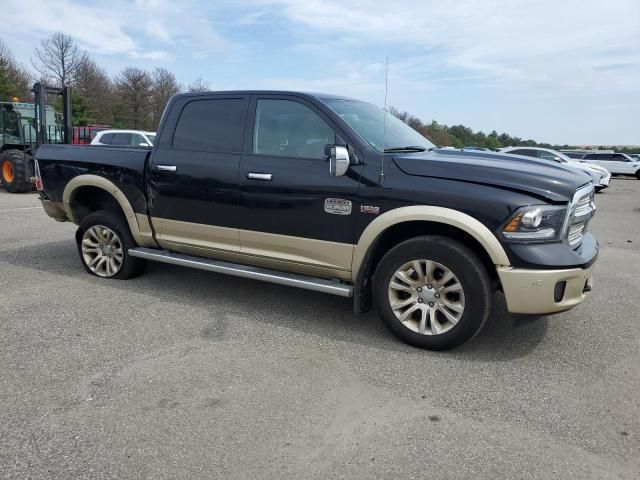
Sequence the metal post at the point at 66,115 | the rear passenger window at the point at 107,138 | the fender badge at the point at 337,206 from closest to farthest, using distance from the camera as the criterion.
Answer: the fender badge at the point at 337,206 < the metal post at the point at 66,115 < the rear passenger window at the point at 107,138

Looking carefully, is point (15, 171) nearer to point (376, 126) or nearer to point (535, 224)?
point (376, 126)

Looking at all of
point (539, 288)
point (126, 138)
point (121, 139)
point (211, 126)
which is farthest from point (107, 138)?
point (539, 288)

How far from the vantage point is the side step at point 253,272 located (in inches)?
164

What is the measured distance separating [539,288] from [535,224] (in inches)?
17.0

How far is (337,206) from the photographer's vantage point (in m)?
4.13

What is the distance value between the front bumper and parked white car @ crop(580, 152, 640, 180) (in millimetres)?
32896

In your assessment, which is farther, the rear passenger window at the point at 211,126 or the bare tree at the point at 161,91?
the bare tree at the point at 161,91

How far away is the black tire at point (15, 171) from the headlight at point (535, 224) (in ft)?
47.1

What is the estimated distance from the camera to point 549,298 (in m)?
3.55

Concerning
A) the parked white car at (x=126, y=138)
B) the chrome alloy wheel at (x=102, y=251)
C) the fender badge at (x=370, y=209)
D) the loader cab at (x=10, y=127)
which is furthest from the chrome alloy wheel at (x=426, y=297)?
the loader cab at (x=10, y=127)

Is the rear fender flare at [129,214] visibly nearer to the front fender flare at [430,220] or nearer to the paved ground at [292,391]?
the paved ground at [292,391]

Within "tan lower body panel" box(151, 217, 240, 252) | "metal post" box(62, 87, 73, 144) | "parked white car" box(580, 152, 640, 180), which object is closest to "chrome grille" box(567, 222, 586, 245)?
"tan lower body panel" box(151, 217, 240, 252)

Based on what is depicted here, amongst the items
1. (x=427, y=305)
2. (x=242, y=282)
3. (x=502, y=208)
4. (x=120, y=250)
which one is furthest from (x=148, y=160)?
(x=502, y=208)

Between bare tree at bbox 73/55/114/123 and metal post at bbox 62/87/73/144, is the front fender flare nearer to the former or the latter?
metal post at bbox 62/87/73/144
